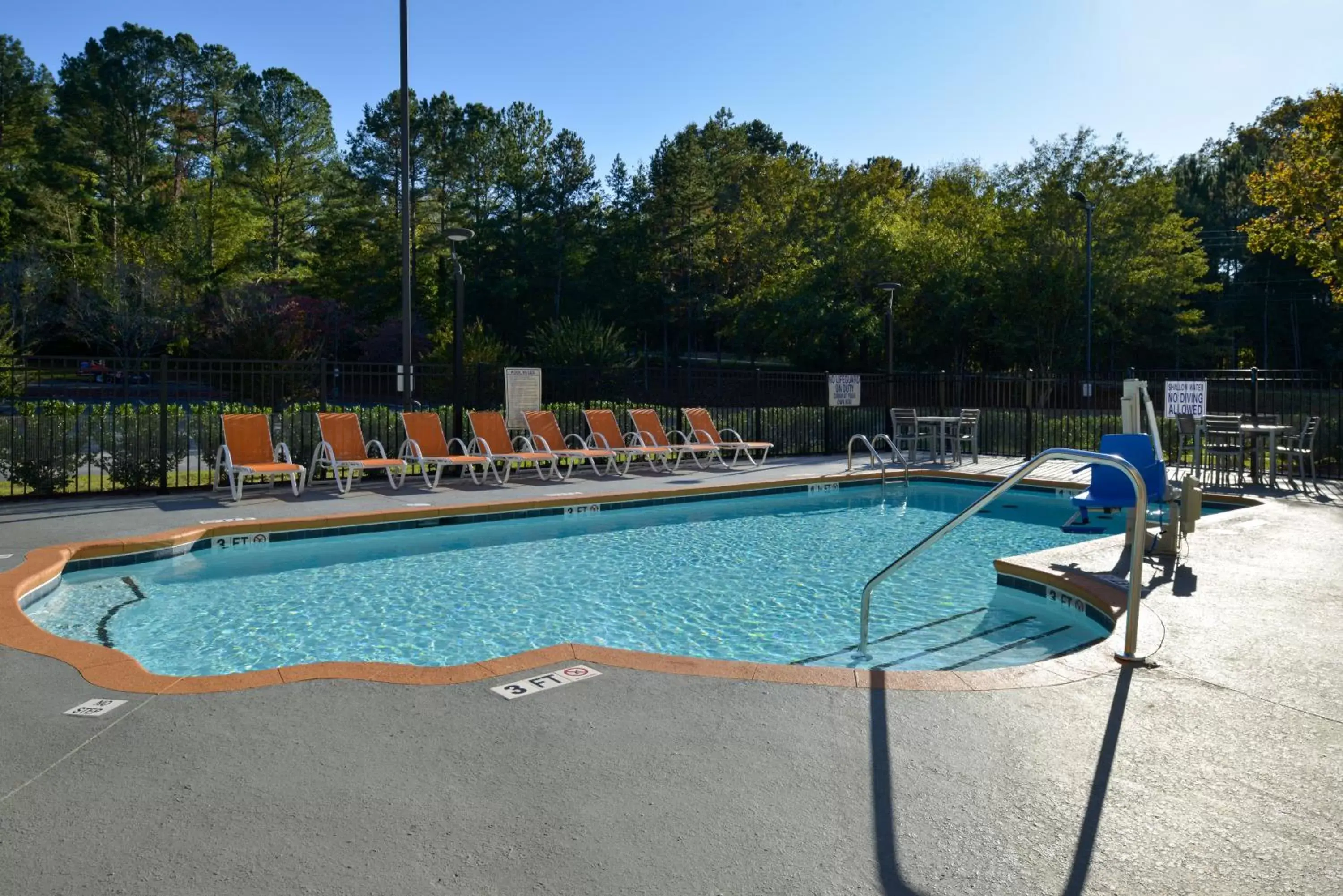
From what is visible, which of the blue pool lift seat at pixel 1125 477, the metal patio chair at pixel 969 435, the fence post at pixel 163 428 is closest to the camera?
the blue pool lift seat at pixel 1125 477

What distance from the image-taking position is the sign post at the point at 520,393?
13070 mm

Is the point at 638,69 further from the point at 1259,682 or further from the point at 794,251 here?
the point at 794,251

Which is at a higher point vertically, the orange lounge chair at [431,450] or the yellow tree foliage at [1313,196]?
the yellow tree foliage at [1313,196]

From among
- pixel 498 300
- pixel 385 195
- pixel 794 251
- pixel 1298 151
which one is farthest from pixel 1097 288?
pixel 385 195

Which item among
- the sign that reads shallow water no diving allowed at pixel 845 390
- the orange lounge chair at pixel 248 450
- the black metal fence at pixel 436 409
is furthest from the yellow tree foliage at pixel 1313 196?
the orange lounge chair at pixel 248 450

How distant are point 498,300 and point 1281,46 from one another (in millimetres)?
39147

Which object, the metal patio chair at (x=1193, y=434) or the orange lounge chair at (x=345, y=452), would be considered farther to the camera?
the metal patio chair at (x=1193, y=434)

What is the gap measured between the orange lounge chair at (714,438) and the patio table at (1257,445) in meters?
6.77

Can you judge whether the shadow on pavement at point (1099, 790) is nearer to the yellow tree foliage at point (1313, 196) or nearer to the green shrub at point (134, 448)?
the green shrub at point (134, 448)

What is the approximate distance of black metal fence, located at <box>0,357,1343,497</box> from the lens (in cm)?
1037

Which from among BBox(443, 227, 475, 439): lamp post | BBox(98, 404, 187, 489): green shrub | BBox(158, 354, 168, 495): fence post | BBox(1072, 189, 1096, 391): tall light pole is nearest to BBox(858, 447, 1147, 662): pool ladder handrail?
BBox(158, 354, 168, 495): fence post

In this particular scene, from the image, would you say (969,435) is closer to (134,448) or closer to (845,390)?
(845,390)

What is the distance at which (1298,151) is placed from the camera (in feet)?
52.8

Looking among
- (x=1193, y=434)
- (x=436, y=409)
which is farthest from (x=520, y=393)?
(x=1193, y=434)
